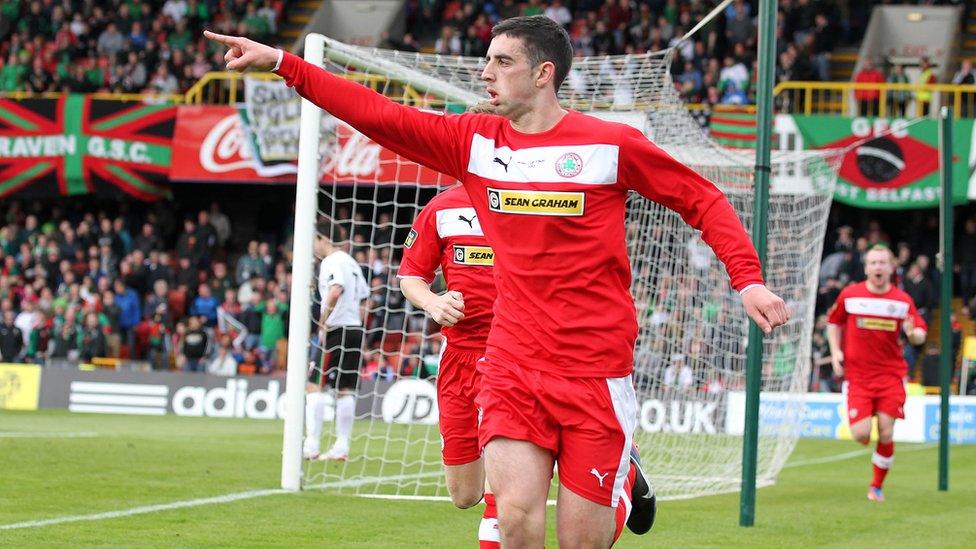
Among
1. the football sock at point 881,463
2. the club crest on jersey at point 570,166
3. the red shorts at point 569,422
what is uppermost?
the club crest on jersey at point 570,166

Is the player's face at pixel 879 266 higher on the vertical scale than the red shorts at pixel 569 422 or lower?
higher

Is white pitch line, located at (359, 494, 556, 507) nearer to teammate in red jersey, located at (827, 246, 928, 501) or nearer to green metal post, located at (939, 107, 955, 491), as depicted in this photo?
teammate in red jersey, located at (827, 246, 928, 501)

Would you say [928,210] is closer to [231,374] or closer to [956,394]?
[956,394]

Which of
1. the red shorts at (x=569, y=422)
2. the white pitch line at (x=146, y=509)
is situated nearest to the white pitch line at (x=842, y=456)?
the white pitch line at (x=146, y=509)

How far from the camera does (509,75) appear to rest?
18.4 feet

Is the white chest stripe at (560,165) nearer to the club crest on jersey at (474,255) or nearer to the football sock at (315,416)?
the club crest on jersey at (474,255)

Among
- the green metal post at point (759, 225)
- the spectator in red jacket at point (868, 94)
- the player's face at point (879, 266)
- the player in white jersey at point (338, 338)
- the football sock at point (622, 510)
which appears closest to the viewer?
the football sock at point (622, 510)

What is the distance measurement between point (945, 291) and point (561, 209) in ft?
30.9

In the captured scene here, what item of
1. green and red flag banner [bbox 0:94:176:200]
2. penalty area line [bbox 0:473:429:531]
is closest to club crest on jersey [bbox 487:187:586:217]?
penalty area line [bbox 0:473:429:531]

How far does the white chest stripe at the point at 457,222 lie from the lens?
8.12 meters

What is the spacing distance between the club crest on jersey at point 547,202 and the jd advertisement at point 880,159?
20.2m

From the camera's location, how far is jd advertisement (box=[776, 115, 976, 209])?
25.1 m

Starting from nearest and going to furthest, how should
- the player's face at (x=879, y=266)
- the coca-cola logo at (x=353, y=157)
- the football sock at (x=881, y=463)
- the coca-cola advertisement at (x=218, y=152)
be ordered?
1. the coca-cola logo at (x=353, y=157)
2. the football sock at (x=881, y=463)
3. the player's face at (x=879, y=266)
4. the coca-cola advertisement at (x=218, y=152)

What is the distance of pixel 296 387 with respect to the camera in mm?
11148
